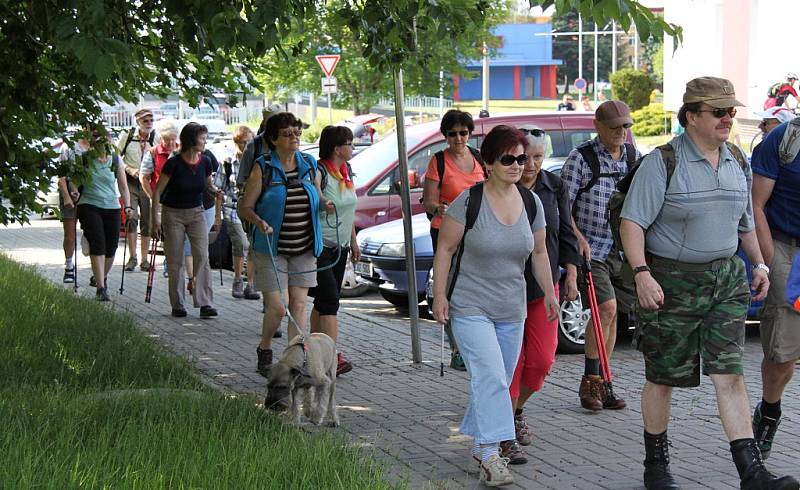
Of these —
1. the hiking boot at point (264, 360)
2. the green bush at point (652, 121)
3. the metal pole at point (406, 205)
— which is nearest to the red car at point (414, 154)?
the metal pole at point (406, 205)

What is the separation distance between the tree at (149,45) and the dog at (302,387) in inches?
71.0

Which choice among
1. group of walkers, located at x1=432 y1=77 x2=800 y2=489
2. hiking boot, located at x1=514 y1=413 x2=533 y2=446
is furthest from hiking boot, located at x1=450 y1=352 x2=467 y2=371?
hiking boot, located at x1=514 y1=413 x2=533 y2=446

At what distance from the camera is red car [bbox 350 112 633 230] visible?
1452 cm

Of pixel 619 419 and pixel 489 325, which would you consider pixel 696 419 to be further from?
pixel 489 325

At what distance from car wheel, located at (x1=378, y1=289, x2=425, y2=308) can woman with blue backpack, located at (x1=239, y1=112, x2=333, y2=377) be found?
355 cm

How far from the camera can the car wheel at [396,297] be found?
12.4 m

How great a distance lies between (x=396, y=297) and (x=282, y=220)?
13.7ft

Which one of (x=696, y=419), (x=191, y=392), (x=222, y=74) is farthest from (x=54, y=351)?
(x=696, y=419)

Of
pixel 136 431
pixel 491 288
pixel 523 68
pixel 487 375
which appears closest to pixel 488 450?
pixel 487 375

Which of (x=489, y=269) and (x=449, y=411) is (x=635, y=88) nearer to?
(x=449, y=411)

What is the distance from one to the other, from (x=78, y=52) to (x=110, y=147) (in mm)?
5146

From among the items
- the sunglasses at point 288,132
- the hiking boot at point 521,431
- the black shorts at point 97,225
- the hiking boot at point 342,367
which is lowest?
the hiking boot at point 342,367

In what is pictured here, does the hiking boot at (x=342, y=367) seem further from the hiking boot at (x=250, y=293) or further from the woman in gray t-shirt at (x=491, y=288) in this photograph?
the hiking boot at (x=250, y=293)

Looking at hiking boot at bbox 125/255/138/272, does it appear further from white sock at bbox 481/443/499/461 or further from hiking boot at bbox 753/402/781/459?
hiking boot at bbox 753/402/781/459
